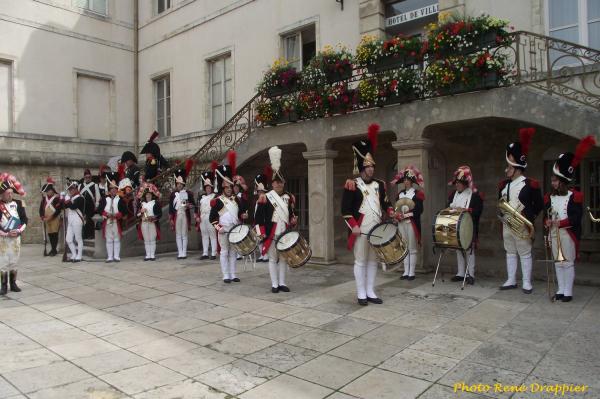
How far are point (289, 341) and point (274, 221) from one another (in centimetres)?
289

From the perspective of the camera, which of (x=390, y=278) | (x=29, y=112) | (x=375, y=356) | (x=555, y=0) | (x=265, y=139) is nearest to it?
(x=375, y=356)

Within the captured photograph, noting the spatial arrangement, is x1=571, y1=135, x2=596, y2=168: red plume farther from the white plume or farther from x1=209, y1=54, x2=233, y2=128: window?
x1=209, y1=54, x2=233, y2=128: window

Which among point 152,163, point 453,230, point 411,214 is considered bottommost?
point 453,230

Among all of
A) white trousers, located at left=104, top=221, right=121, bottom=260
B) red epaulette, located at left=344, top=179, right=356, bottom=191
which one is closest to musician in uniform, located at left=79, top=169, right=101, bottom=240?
white trousers, located at left=104, top=221, right=121, bottom=260

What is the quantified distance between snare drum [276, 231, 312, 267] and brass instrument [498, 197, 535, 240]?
10.3 feet

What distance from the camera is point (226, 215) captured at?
9.19 metres

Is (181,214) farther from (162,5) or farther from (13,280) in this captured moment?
(162,5)

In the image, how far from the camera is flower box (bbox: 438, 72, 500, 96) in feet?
27.2

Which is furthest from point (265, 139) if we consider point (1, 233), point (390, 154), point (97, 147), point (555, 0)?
point (97, 147)

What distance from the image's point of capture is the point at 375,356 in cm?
482

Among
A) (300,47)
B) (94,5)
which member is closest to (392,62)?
(300,47)

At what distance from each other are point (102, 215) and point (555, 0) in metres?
11.4

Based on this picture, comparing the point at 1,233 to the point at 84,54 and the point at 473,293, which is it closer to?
the point at 473,293

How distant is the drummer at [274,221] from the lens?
7.94 m
